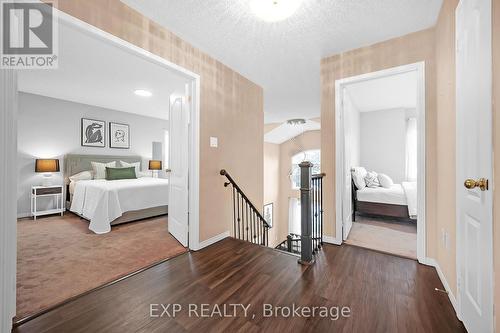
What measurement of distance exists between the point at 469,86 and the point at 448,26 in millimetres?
815

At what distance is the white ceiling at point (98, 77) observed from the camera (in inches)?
98.8

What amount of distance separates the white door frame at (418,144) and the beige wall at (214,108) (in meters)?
1.39

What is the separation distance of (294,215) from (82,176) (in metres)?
6.68

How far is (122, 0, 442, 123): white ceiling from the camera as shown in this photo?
70.7 inches

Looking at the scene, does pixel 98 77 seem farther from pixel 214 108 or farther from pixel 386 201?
pixel 386 201

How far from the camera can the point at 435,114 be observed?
78.0 inches

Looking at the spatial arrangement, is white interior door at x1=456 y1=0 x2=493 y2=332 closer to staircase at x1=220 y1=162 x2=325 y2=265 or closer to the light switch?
staircase at x1=220 y1=162 x2=325 y2=265

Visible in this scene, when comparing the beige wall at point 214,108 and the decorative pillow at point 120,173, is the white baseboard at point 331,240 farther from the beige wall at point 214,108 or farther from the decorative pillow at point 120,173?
the decorative pillow at point 120,173

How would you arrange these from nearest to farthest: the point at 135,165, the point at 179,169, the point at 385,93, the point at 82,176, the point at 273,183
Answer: the point at 179,169 < the point at 385,93 < the point at 82,176 < the point at 135,165 < the point at 273,183

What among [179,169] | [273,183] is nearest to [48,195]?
[179,169]

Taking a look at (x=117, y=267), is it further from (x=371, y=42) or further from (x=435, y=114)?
(x=371, y=42)

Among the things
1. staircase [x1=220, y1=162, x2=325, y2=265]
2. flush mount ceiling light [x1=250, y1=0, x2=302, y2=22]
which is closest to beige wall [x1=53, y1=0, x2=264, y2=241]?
staircase [x1=220, y1=162, x2=325, y2=265]

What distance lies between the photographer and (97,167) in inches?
182

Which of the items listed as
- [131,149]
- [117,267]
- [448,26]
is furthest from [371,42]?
[131,149]
